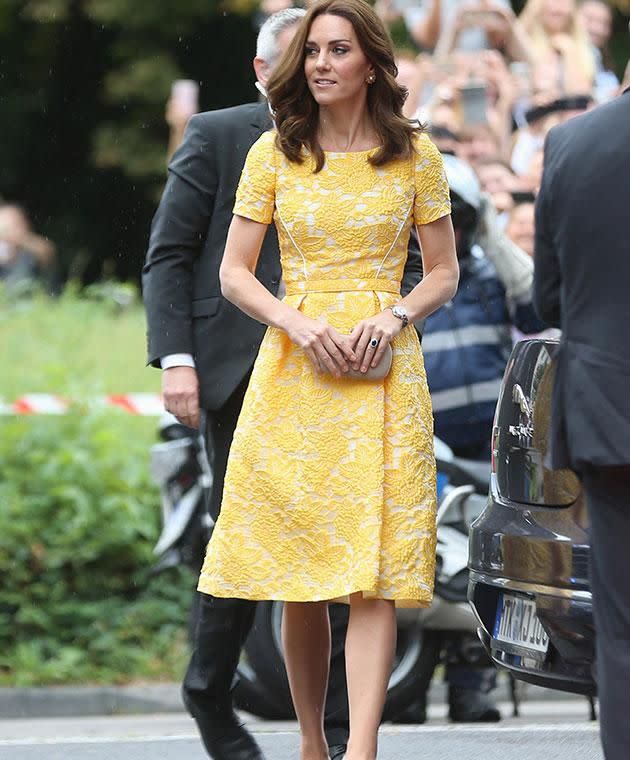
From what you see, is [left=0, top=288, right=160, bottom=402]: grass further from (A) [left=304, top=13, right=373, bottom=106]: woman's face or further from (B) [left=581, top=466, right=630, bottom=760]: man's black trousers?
(B) [left=581, top=466, right=630, bottom=760]: man's black trousers

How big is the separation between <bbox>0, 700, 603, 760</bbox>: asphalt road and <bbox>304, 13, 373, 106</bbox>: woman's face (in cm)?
218

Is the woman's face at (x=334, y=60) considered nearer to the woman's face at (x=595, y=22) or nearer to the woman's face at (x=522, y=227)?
the woman's face at (x=522, y=227)

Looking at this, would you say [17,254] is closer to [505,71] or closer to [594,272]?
[505,71]

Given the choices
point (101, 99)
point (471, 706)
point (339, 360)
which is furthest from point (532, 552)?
point (101, 99)

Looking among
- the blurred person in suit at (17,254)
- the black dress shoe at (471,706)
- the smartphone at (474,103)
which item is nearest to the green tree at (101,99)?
the blurred person in suit at (17,254)

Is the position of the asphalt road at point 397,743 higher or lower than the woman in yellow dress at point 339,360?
lower

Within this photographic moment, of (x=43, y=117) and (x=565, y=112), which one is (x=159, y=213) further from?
(x=43, y=117)

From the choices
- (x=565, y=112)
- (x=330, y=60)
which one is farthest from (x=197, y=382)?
(x=565, y=112)

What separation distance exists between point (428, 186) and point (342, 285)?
34 centimetres

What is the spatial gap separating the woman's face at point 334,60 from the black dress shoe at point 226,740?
68.2 inches

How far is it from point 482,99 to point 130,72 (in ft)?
38.9

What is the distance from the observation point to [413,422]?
5.26m

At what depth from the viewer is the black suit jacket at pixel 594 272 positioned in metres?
4.08

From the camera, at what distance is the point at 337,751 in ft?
18.3
